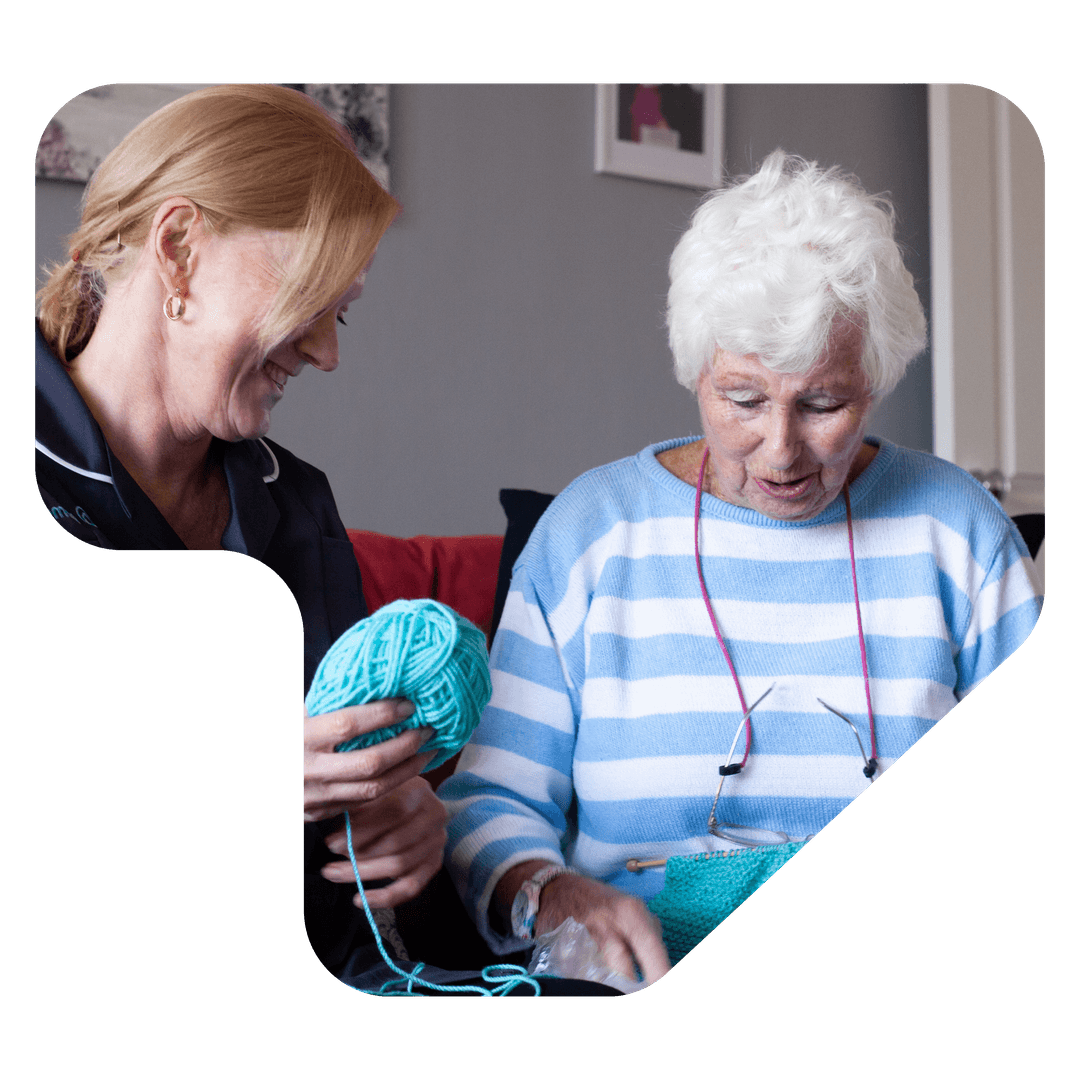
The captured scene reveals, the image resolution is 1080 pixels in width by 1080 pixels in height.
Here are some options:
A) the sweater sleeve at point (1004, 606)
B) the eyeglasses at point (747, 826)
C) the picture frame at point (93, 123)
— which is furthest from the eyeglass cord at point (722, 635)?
the picture frame at point (93, 123)

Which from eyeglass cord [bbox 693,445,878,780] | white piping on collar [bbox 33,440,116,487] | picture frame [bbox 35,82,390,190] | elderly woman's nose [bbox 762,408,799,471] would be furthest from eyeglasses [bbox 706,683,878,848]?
picture frame [bbox 35,82,390,190]

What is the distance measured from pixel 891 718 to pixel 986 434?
33 cm

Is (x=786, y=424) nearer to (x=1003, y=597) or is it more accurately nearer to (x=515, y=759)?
(x=1003, y=597)

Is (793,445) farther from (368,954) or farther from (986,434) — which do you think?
(368,954)

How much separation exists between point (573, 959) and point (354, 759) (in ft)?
1.05

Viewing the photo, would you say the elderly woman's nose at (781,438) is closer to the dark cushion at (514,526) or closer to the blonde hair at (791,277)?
the blonde hair at (791,277)

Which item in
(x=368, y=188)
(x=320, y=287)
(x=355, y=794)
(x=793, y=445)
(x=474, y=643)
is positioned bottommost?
(x=355, y=794)

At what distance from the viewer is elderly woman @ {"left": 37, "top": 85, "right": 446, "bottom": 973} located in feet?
4.27

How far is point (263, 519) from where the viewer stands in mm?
1353

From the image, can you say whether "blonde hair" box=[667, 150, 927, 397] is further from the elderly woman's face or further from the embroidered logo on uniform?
the embroidered logo on uniform

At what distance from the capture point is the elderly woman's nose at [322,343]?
133cm

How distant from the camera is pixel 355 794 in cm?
131

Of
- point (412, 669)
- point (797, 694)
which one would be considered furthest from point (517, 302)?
point (797, 694)

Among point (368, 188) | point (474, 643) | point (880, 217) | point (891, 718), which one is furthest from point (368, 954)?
point (880, 217)
